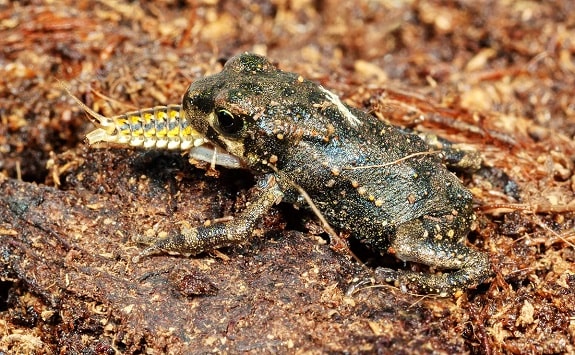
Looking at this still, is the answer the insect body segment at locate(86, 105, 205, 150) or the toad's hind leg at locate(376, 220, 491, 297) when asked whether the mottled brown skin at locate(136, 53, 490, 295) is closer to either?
the toad's hind leg at locate(376, 220, 491, 297)

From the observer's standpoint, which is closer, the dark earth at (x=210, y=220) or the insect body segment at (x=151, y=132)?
the dark earth at (x=210, y=220)

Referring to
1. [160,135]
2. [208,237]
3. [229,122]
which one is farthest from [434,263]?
[160,135]

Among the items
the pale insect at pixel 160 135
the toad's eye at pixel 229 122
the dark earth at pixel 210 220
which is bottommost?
the dark earth at pixel 210 220

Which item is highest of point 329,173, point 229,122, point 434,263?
point 229,122

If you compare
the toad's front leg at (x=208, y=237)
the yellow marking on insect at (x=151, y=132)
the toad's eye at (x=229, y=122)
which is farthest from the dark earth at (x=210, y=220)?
the toad's eye at (x=229, y=122)

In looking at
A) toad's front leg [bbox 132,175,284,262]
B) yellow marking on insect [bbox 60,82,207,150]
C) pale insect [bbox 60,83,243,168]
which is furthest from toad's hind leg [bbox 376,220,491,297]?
yellow marking on insect [bbox 60,82,207,150]

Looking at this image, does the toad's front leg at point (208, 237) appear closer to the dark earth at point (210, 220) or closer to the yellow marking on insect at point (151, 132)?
the dark earth at point (210, 220)

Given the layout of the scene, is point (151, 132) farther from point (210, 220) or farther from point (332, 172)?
point (332, 172)

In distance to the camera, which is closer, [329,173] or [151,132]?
[329,173]
